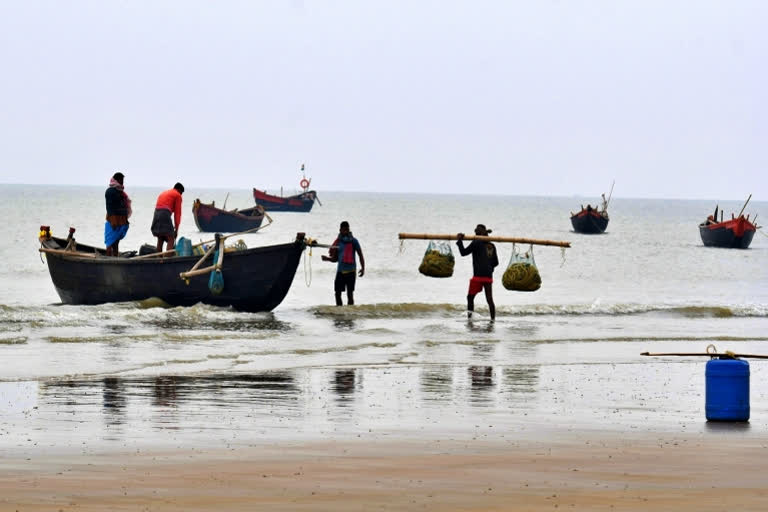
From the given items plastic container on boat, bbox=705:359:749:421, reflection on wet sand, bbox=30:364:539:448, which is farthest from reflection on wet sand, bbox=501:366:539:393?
plastic container on boat, bbox=705:359:749:421

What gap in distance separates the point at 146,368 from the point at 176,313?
699cm

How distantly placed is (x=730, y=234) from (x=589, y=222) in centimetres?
2242

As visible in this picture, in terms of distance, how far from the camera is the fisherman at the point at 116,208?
19.1 m

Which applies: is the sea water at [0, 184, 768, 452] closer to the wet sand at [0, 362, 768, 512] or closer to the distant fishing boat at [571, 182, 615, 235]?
the wet sand at [0, 362, 768, 512]

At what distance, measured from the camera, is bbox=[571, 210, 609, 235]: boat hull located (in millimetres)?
87812

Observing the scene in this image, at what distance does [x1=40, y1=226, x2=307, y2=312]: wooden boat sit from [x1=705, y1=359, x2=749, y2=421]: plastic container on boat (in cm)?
1099

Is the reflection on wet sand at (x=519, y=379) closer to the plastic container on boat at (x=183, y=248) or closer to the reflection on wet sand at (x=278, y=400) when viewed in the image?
the reflection on wet sand at (x=278, y=400)

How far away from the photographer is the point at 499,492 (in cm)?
675

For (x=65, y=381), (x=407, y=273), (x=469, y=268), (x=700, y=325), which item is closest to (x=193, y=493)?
(x=65, y=381)

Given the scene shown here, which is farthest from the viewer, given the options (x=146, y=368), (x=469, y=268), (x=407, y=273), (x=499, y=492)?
(x=469, y=268)

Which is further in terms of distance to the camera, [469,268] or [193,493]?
[469,268]

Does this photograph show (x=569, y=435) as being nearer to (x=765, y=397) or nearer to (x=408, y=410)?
(x=408, y=410)

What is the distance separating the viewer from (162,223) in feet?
65.6

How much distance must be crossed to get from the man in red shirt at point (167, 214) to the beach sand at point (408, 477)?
11.6m
